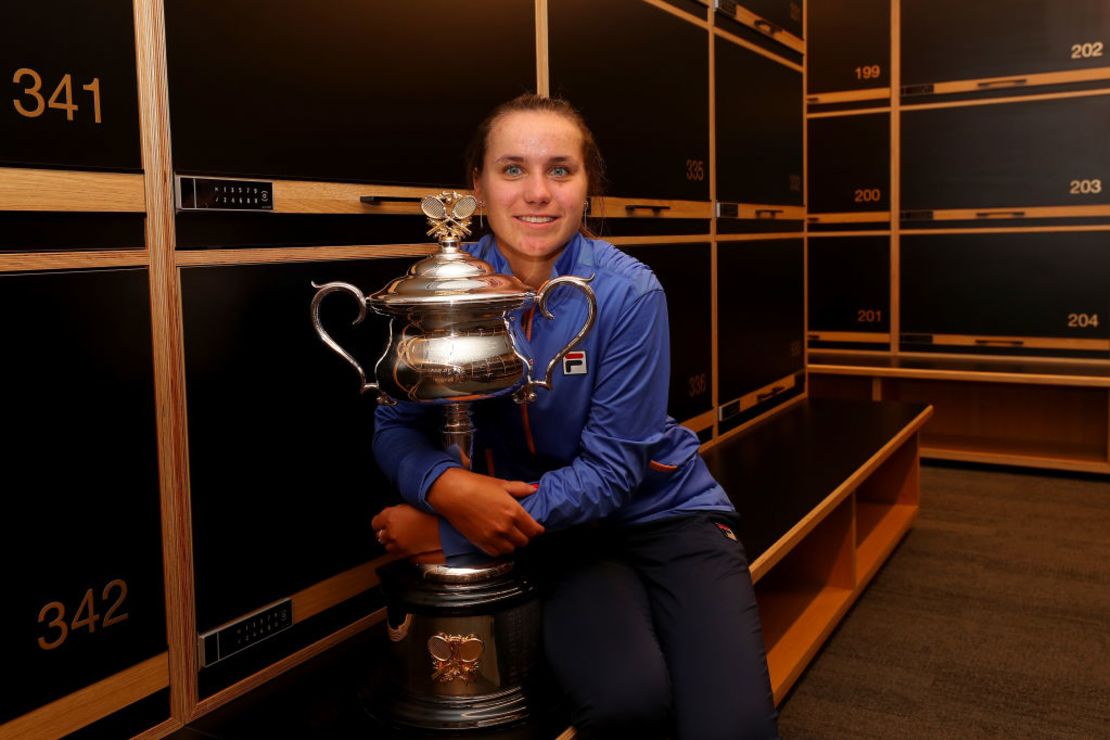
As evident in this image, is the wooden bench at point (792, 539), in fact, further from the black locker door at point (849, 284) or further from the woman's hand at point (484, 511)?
the black locker door at point (849, 284)

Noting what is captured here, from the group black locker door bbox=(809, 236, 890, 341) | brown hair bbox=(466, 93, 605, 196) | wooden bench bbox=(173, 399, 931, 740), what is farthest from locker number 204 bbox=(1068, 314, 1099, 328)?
brown hair bbox=(466, 93, 605, 196)

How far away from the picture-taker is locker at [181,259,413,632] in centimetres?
142

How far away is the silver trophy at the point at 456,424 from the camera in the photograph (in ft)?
4.22

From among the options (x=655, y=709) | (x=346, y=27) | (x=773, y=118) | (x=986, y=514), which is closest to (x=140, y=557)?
(x=655, y=709)

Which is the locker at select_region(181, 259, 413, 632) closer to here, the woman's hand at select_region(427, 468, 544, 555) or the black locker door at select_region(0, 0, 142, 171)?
the black locker door at select_region(0, 0, 142, 171)

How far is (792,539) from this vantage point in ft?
6.66

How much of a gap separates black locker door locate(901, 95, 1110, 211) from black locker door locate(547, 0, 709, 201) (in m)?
1.81

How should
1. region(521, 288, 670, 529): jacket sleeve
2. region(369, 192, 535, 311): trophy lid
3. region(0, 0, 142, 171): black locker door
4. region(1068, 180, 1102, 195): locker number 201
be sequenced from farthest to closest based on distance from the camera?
region(1068, 180, 1102, 195): locker number 201, region(521, 288, 670, 529): jacket sleeve, region(369, 192, 535, 311): trophy lid, region(0, 0, 142, 171): black locker door

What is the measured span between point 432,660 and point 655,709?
29 cm

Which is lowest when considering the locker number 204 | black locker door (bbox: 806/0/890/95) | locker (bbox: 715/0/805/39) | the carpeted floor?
the carpeted floor

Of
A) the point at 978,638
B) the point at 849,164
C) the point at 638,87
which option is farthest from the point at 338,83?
the point at 849,164

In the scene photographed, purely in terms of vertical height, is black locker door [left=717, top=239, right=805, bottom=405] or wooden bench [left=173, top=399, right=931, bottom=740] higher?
black locker door [left=717, top=239, right=805, bottom=405]

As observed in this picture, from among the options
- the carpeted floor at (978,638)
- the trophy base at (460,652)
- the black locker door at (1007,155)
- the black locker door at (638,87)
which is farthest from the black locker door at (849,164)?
the trophy base at (460,652)

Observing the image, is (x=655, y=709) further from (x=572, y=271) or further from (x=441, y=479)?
(x=572, y=271)
